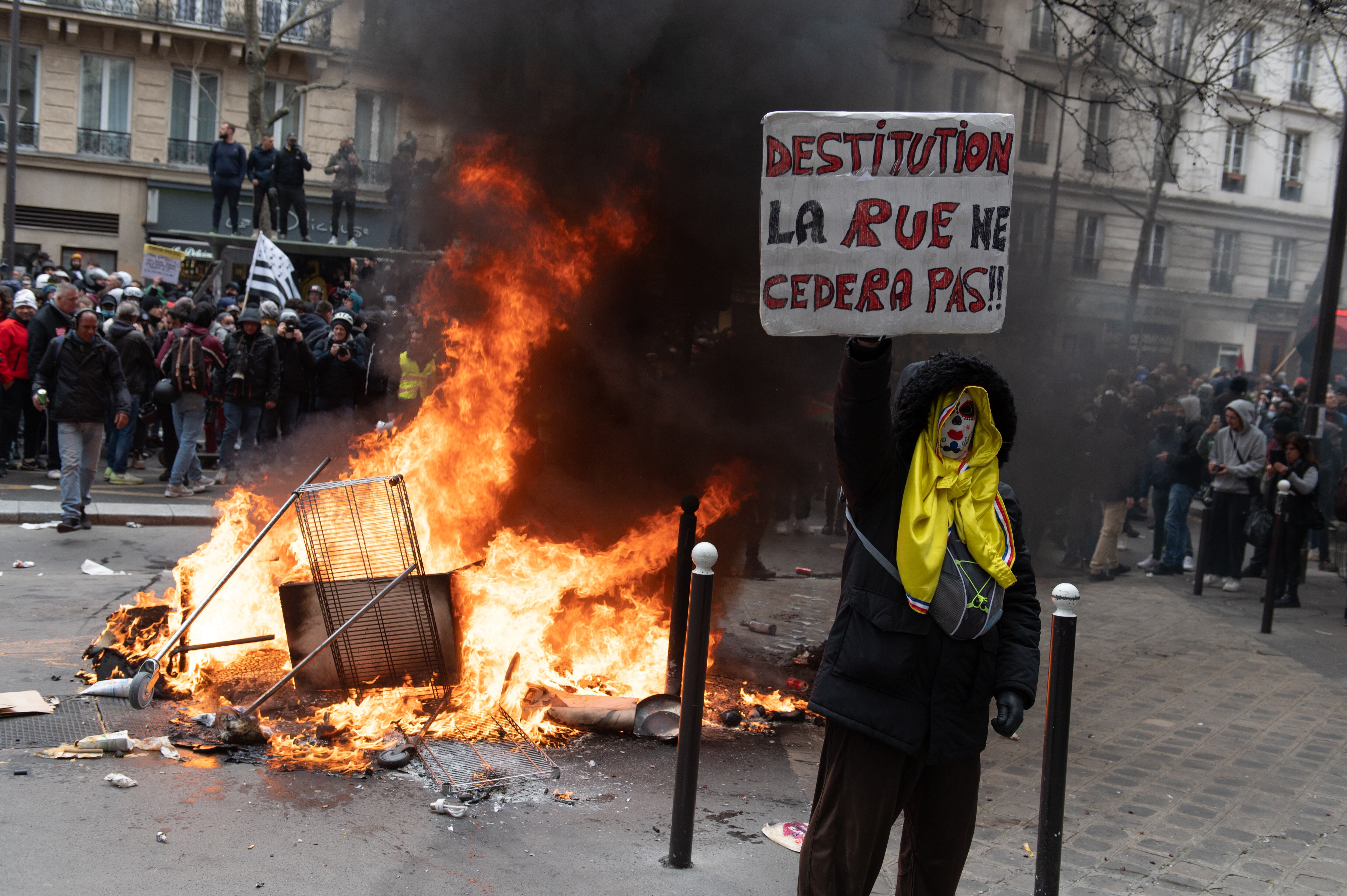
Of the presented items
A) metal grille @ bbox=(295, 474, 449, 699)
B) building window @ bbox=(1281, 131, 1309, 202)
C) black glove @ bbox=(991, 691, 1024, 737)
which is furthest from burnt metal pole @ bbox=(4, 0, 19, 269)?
building window @ bbox=(1281, 131, 1309, 202)

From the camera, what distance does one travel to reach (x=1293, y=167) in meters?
19.4

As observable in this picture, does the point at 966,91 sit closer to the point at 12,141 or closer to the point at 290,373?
the point at 290,373

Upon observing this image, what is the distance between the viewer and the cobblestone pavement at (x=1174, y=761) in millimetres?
3996

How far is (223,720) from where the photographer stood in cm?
454

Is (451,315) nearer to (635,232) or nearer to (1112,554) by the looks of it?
(635,232)

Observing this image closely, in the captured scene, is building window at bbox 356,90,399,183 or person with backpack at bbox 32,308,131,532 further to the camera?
person with backpack at bbox 32,308,131,532

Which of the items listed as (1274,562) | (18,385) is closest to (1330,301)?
(1274,562)

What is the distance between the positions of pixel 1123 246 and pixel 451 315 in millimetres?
9519

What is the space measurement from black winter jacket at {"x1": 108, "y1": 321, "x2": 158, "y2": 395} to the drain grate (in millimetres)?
6885

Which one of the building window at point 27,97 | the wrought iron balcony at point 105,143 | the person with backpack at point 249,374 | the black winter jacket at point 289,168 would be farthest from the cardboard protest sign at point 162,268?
the building window at point 27,97

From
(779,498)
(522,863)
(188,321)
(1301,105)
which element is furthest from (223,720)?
(1301,105)

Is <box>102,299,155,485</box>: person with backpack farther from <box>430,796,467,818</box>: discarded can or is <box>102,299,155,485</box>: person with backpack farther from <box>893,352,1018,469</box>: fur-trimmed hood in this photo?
<box>893,352,1018,469</box>: fur-trimmed hood

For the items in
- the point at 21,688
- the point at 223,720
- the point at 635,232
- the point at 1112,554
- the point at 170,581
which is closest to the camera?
the point at 223,720

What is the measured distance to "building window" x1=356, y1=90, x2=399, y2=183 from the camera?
7660 mm
